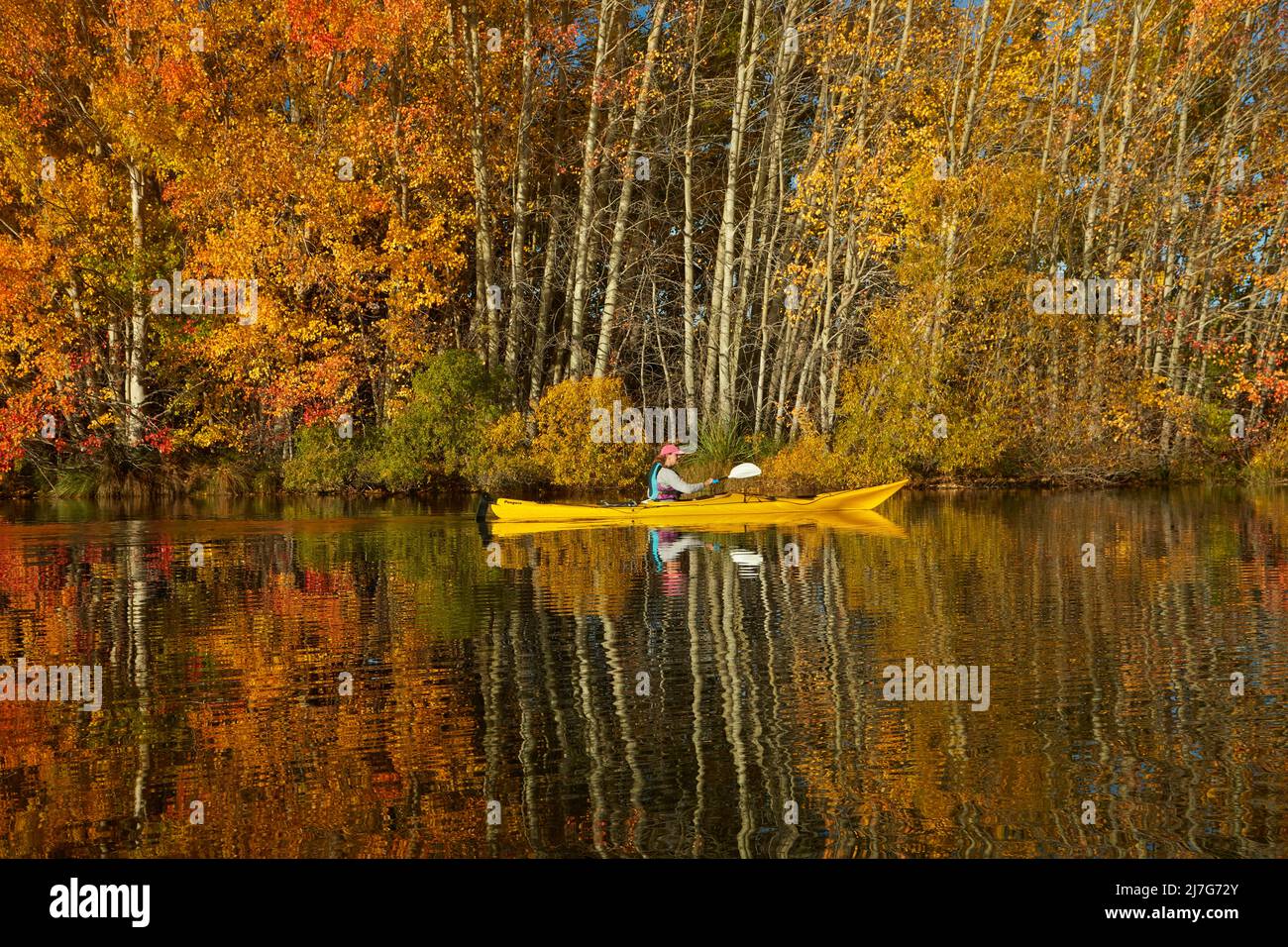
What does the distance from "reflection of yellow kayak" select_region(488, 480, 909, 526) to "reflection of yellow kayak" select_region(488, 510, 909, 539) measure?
0.04m

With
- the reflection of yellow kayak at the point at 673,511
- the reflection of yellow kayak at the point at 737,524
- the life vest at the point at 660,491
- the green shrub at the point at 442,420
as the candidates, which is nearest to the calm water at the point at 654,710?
the reflection of yellow kayak at the point at 673,511

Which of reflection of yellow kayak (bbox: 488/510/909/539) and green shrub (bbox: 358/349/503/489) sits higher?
green shrub (bbox: 358/349/503/489)

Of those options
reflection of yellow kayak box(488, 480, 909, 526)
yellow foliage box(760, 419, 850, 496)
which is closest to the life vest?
reflection of yellow kayak box(488, 480, 909, 526)

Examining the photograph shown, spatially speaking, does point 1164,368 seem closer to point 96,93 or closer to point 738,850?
point 96,93

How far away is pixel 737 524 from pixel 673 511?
5.87 ft

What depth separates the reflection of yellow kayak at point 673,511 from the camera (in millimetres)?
25688

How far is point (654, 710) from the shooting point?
10.4m

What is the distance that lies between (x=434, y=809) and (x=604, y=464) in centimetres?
2794

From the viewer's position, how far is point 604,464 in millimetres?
35781

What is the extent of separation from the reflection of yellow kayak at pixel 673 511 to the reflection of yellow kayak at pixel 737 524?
39 mm

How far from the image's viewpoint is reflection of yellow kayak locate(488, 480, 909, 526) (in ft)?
84.3

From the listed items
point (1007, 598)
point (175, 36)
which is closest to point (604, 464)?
point (175, 36)

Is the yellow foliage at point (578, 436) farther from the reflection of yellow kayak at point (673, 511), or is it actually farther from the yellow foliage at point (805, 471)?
the reflection of yellow kayak at point (673, 511)

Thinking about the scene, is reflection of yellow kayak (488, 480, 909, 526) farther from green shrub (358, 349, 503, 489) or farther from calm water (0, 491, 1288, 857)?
green shrub (358, 349, 503, 489)
